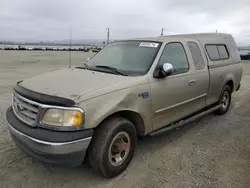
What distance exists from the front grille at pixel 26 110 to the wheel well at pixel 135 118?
3.18ft

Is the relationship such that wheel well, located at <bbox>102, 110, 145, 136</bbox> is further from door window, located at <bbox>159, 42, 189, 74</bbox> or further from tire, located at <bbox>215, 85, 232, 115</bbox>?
tire, located at <bbox>215, 85, 232, 115</bbox>

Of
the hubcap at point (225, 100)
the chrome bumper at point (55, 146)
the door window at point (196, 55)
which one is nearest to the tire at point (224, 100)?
the hubcap at point (225, 100)

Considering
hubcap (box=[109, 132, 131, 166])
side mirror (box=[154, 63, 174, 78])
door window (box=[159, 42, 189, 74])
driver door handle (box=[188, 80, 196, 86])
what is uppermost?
door window (box=[159, 42, 189, 74])

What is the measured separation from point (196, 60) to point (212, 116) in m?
1.95

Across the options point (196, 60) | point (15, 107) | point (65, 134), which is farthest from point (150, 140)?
point (15, 107)

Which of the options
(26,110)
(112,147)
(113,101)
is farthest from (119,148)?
(26,110)

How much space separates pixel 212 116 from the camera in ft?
19.2

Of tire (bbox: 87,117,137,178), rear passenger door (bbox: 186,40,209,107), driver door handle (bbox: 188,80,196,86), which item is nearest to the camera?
tire (bbox: 87,117,137,178)

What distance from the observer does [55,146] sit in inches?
101

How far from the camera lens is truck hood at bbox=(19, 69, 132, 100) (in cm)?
283

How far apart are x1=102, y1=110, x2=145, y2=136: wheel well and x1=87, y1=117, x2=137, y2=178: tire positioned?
95mm

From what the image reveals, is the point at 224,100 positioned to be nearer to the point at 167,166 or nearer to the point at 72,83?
the point at 167,166

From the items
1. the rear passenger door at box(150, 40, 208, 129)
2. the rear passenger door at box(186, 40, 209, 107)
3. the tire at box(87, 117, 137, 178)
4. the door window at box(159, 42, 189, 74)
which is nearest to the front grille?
the tire at box(87, 117, 137, 178)

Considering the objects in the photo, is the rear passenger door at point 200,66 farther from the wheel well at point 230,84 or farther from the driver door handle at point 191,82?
the wheel well at point 230,84
